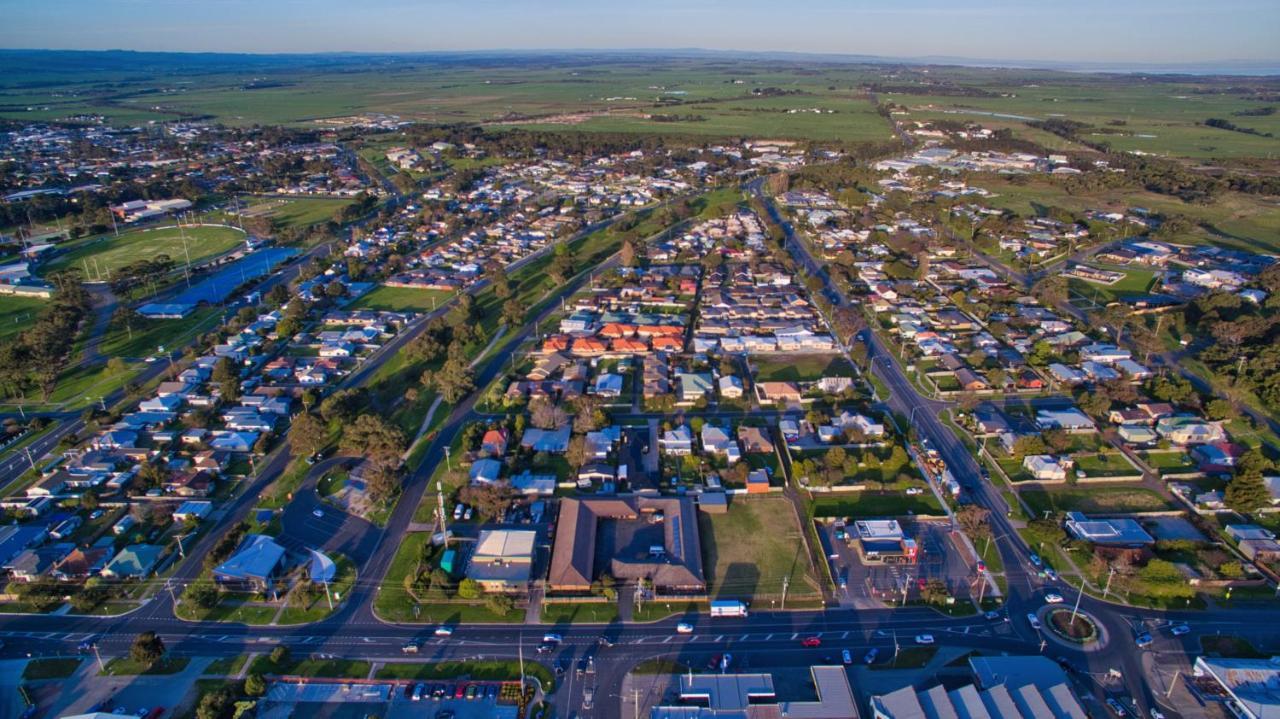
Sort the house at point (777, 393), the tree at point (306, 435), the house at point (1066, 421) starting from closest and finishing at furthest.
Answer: the tree at point (306, 435)
the house at point (1066, 421)
the house at point (777, 393)

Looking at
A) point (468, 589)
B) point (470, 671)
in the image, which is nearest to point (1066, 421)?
point (468, 589)

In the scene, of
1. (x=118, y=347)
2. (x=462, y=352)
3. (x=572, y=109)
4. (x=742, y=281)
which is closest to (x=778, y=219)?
(x=742, y=281)

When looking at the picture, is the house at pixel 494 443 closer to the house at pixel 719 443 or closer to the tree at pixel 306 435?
the tree at pixel 306 435

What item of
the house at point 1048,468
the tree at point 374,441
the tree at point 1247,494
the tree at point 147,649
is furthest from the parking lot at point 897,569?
the tree at point 147,649

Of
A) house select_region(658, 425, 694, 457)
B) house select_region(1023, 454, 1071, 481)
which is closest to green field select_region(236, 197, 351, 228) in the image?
house select_region(658, 425, 694, 457)

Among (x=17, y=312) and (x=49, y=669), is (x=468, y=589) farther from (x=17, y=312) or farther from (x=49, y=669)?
(x=17, y=312)
